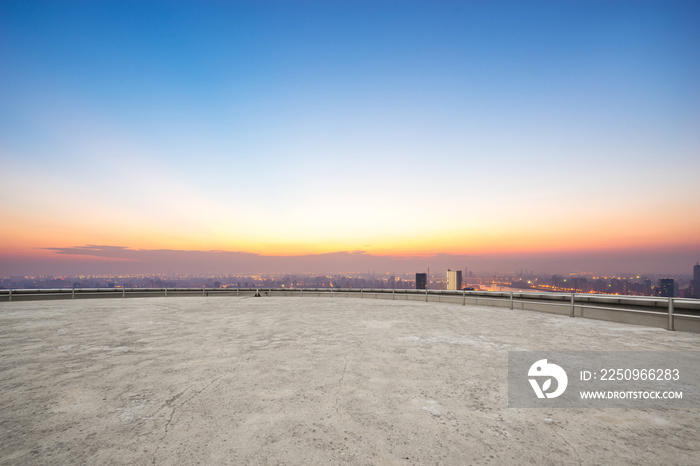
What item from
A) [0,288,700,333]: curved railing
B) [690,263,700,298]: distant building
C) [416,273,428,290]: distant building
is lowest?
[690,263,700,298]: distant building

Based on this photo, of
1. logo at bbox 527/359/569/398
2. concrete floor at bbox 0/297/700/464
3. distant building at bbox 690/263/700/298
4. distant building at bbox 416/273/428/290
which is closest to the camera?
concrete floor at bbox 0/297/700/464

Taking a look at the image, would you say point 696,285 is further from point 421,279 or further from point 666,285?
point 421,279

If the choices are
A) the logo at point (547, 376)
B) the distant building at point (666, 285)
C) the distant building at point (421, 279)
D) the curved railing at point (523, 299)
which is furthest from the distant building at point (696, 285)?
the logo at point (547, 376)

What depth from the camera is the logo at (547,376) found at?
4.97m

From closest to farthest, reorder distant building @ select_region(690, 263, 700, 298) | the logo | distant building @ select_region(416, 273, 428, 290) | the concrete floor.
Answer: the concrete floor
the logo
distant building @ select_region(416, 273, 428, 290)
distant building @ select_region(690, 263, 700, 298)

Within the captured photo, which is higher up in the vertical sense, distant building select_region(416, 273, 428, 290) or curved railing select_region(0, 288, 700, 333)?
curved railing select_region(0, 288, 700, 333)

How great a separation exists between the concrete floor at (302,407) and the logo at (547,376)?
0.52 meters

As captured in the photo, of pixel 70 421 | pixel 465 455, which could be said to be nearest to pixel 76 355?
pixel 70 421

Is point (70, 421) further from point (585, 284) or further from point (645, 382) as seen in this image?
point (585, 284)

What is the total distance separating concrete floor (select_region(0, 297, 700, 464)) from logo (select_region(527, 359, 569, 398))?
52 cm

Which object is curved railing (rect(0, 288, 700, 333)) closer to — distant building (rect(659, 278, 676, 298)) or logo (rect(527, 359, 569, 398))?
logo (rect(527, 359, 569, 398))

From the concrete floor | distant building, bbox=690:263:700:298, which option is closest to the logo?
the concrete floor

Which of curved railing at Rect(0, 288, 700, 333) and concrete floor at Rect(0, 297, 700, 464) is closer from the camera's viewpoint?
concrete floor at Rect(0, 297, 700, 464)

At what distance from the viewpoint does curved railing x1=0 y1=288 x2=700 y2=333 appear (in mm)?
10289
